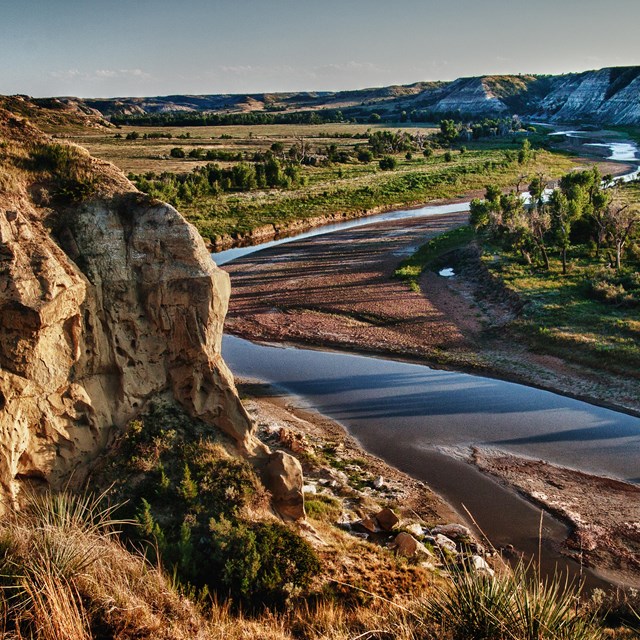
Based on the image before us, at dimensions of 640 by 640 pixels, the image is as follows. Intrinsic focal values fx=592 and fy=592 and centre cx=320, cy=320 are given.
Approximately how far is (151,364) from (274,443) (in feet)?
26.2

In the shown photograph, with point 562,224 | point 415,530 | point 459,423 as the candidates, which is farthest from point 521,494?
point 562,224

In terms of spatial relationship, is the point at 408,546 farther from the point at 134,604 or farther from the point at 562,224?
the point at 562,224

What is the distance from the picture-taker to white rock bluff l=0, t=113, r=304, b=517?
1194 cm

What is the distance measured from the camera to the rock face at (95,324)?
11953 mm

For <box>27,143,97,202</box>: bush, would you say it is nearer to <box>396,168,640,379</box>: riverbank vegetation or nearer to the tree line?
<box>396,168,640,379</box>: riverbank vegetation

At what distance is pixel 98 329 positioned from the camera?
1381cm

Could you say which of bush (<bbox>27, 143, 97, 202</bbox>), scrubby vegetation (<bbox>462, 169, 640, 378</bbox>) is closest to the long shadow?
scrubby vegetation (<bbox>462, 169, 640, 378</bbox>)

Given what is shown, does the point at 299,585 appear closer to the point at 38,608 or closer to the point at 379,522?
the point at 379,522

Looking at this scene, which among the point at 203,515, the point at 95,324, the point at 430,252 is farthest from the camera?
the point at 430,252

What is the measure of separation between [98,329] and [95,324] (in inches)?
6.1

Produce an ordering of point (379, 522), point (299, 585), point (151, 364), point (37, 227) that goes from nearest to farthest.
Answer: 1. point (299, 585)
2. point (37, 227)
3. point (151, 364)
4. point (379, 522)

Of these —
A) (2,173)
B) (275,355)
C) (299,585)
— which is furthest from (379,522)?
(275,355)

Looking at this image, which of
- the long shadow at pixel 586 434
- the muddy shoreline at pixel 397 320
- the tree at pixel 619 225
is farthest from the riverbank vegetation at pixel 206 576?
the tree at pixel 619 225

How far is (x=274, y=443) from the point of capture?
21750 millimetres
